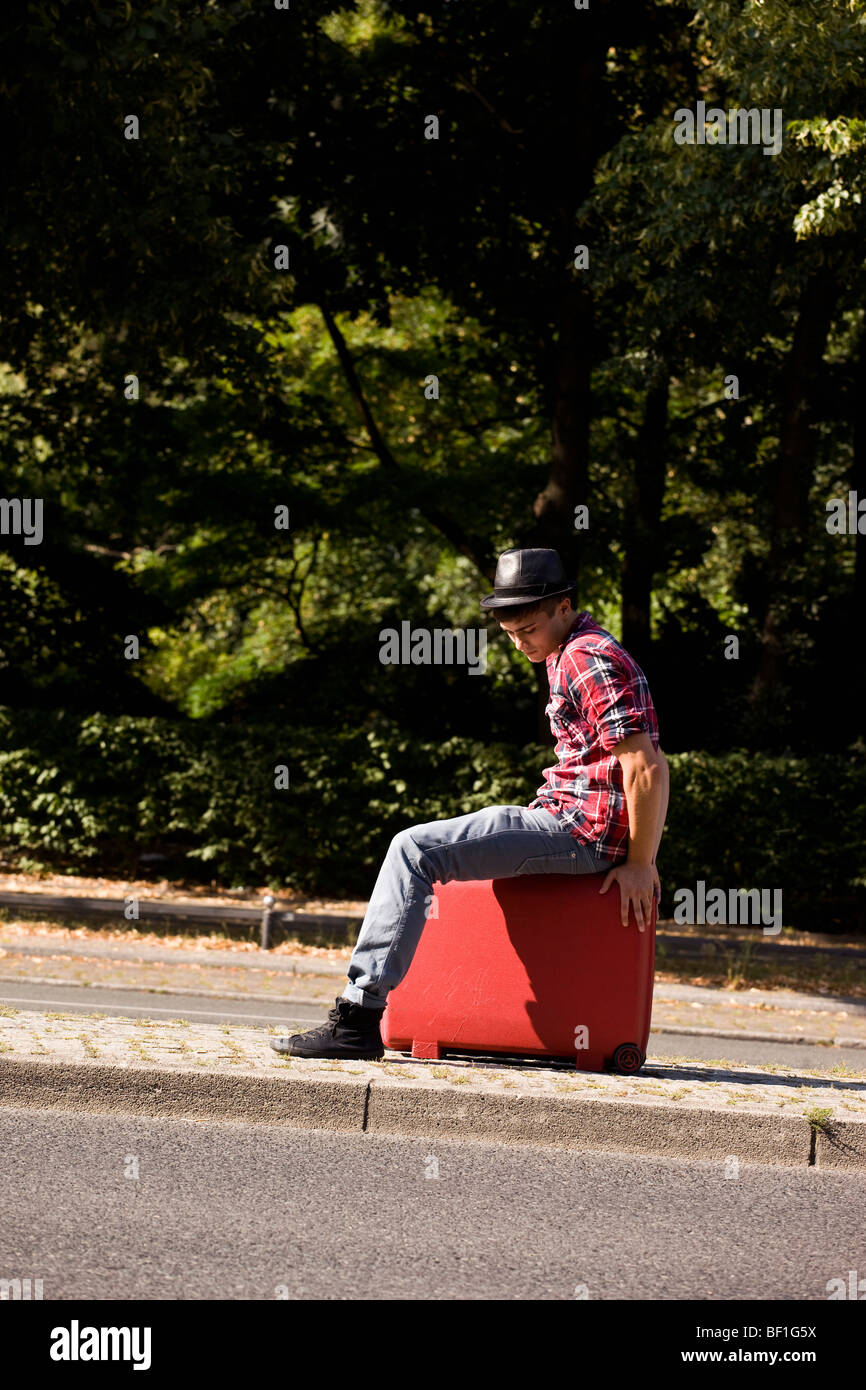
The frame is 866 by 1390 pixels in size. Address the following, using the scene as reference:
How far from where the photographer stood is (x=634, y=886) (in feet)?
15.8

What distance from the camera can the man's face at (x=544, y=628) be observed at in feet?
16.4

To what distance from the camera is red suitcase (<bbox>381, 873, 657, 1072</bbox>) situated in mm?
4895

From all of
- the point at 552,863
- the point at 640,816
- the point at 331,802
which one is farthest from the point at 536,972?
the point at 331,802

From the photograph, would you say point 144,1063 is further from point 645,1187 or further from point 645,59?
point 645,59

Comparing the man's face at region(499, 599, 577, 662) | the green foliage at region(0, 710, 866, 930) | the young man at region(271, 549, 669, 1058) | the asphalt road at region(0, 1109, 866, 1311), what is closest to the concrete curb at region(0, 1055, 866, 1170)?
the asphalt road at region(0, 1109, 866, 1311)

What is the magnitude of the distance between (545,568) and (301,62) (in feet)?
44.6

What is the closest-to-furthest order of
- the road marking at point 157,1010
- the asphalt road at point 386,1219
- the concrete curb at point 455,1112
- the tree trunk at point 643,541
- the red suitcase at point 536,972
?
the asphalt road at point 386,1219 → the concrete curb at point 455,1112 → the red suitcase at point 536,972 → the road marking at point 157,1010 → the tree trunk at point 643,541

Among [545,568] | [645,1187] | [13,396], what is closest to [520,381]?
[13,396]

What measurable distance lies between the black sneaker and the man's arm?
3.12 ft

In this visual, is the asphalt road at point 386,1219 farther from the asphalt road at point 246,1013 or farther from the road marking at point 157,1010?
the road marking at point 157,1010

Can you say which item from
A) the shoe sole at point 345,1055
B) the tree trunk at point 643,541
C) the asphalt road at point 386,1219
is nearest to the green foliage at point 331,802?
the tree trunk at point 643,541

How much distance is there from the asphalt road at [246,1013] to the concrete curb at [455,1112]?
3.74m

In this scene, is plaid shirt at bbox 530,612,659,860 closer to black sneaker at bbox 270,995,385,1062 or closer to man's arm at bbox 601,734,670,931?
man's arm at bbox 601,734,670,931

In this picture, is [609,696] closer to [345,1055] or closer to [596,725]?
[596,725]
